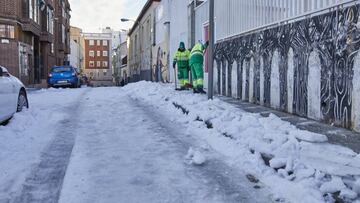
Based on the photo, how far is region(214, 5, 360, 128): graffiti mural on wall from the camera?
A: 7.17 meters

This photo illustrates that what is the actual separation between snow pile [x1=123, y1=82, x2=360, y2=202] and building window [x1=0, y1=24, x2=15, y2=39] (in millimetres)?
21809

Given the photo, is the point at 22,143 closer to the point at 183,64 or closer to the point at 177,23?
the point at 183,64

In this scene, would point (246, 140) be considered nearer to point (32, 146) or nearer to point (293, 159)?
point (293, 159)

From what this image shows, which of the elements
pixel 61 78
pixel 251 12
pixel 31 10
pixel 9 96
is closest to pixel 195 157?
pixel 9 96

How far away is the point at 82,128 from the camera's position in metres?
8.92

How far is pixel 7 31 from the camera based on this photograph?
90.9 ft

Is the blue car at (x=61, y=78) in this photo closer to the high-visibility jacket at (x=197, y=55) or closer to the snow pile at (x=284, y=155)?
the high-visibility jacket at (x=197, y=55)

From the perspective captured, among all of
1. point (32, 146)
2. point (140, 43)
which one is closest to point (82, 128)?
point (32, 146)

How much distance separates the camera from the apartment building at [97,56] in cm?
11638

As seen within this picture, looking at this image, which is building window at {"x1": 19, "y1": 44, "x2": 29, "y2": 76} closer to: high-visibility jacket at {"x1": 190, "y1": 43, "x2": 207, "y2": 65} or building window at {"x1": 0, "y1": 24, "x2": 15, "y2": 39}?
building window at {"x1": 0, "y1": 24, "x2": 15, "y2": 39}

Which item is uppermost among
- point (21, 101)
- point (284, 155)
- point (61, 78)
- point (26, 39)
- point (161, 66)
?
point (26, 39)

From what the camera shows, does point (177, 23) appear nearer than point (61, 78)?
Yes

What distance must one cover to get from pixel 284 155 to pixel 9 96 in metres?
5.70

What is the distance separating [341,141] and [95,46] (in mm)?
114504
